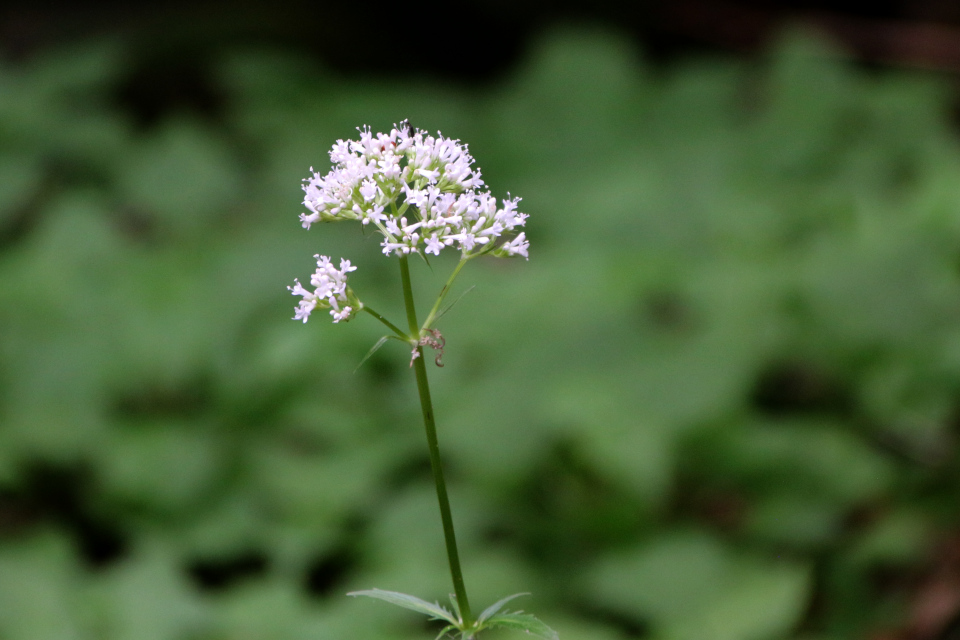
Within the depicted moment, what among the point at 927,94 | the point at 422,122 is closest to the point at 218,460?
the point at 422,122

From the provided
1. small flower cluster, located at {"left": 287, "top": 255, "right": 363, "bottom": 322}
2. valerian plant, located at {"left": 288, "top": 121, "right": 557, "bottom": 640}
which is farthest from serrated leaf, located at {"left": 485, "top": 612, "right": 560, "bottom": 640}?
small flower cluster, located at {"left": 287, "top": 255, "right": 363, "bottom": 322}

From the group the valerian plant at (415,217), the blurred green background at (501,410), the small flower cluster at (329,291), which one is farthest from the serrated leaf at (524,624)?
the blurred green background at (501,410)

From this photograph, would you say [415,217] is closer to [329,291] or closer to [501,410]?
[329,291]

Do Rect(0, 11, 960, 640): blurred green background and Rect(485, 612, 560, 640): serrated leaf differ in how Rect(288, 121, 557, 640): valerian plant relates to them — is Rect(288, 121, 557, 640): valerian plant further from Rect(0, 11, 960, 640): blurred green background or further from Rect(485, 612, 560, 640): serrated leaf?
Rect(0, 11, 960, 640): blurred green background

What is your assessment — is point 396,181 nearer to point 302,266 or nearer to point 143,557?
point 143,557

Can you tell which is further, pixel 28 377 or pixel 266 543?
pixel 28 377

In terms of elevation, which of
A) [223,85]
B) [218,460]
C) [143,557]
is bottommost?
[143,557]
